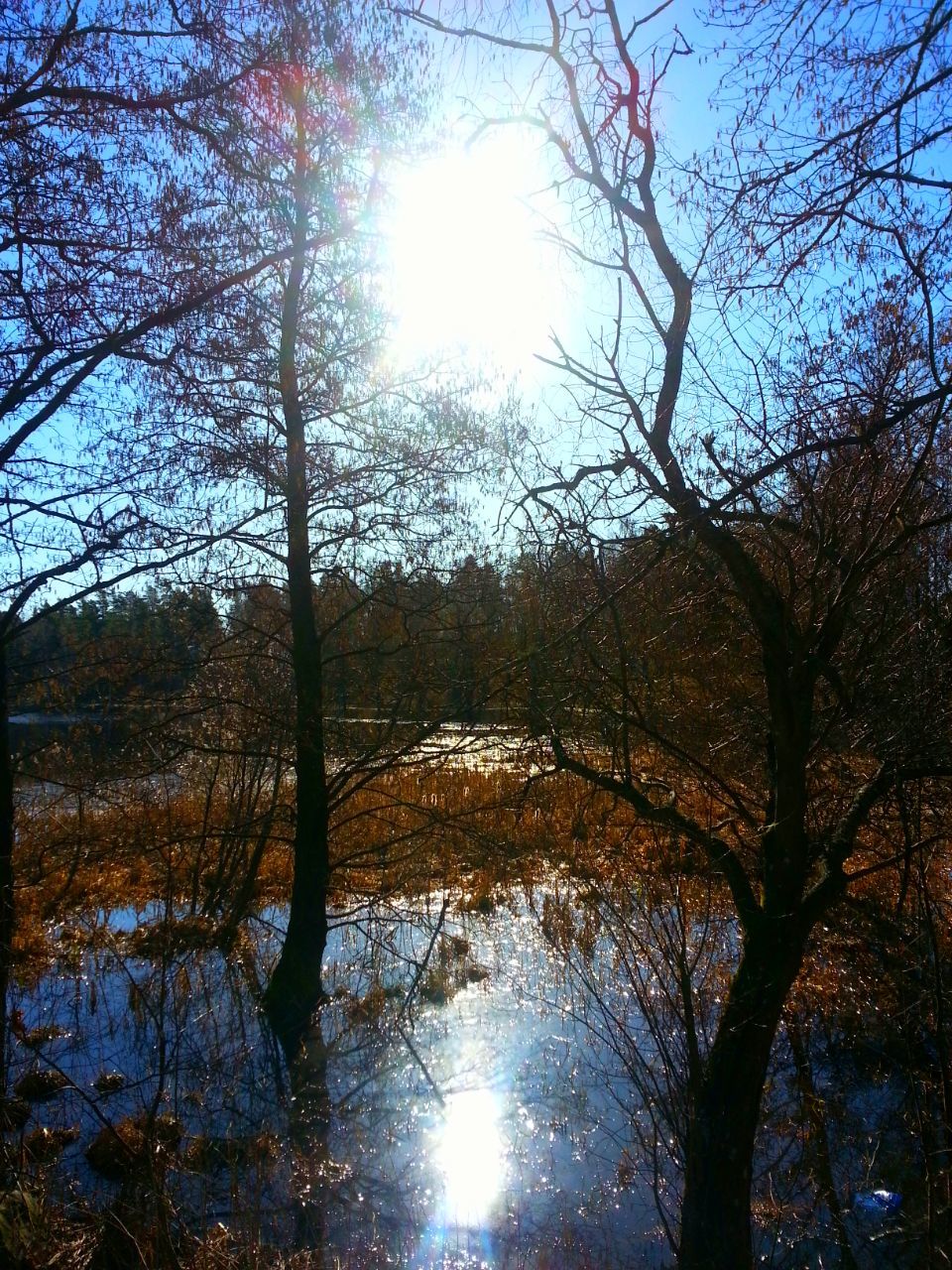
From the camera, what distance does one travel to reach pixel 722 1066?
426 centimetres

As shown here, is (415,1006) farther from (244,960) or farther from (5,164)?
(5,164)

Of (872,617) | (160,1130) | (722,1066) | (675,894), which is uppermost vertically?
(872,617)

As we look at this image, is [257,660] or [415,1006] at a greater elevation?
[257,660]

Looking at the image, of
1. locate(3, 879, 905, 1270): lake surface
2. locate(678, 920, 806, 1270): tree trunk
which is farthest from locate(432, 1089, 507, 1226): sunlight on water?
locate(678, 920, 806, 1270): tree trunk

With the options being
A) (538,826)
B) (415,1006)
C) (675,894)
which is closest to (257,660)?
(415,1006)

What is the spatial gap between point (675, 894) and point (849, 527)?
181cm

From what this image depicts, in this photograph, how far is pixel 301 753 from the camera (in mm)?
8320

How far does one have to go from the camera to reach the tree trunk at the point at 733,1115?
4090 mm

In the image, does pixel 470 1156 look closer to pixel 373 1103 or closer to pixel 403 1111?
pixel 403 1111

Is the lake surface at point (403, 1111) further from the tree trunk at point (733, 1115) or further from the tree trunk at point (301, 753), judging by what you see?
the tree trunk at point (301, 753)

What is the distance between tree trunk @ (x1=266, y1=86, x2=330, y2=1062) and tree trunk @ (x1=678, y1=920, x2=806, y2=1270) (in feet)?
14.0

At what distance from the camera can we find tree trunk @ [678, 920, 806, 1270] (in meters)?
4.09

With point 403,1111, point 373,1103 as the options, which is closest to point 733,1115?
point 403,1111

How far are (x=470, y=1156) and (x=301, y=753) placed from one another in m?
3.36
